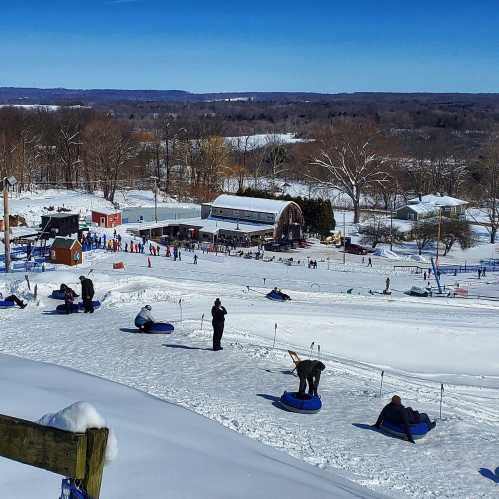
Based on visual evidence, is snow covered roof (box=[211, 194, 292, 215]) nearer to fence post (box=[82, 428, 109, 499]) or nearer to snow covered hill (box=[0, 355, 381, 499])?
snow covered hill (box=[0, 355, 381, 499])

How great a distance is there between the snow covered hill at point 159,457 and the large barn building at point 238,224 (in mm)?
39367

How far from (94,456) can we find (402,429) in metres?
8.89

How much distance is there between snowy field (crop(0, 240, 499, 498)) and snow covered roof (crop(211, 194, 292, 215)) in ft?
75.3

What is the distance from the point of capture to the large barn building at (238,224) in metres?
51.6

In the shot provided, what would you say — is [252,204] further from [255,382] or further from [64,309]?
[255,382]

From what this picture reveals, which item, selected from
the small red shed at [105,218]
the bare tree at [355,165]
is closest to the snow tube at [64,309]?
the small red shed at [105,218]

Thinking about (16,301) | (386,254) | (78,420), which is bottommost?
(386,254)

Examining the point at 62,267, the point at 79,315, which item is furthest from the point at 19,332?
the point at 62,267

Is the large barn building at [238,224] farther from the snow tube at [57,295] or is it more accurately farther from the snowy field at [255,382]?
the snow tube at [57,295]

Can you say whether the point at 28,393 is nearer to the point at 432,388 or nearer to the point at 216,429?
the point at 216,429

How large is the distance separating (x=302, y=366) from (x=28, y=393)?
5.15 meters

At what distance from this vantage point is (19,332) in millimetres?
17703

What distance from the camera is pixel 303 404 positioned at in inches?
478

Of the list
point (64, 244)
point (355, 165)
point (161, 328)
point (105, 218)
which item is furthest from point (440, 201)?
point (161, 328)
